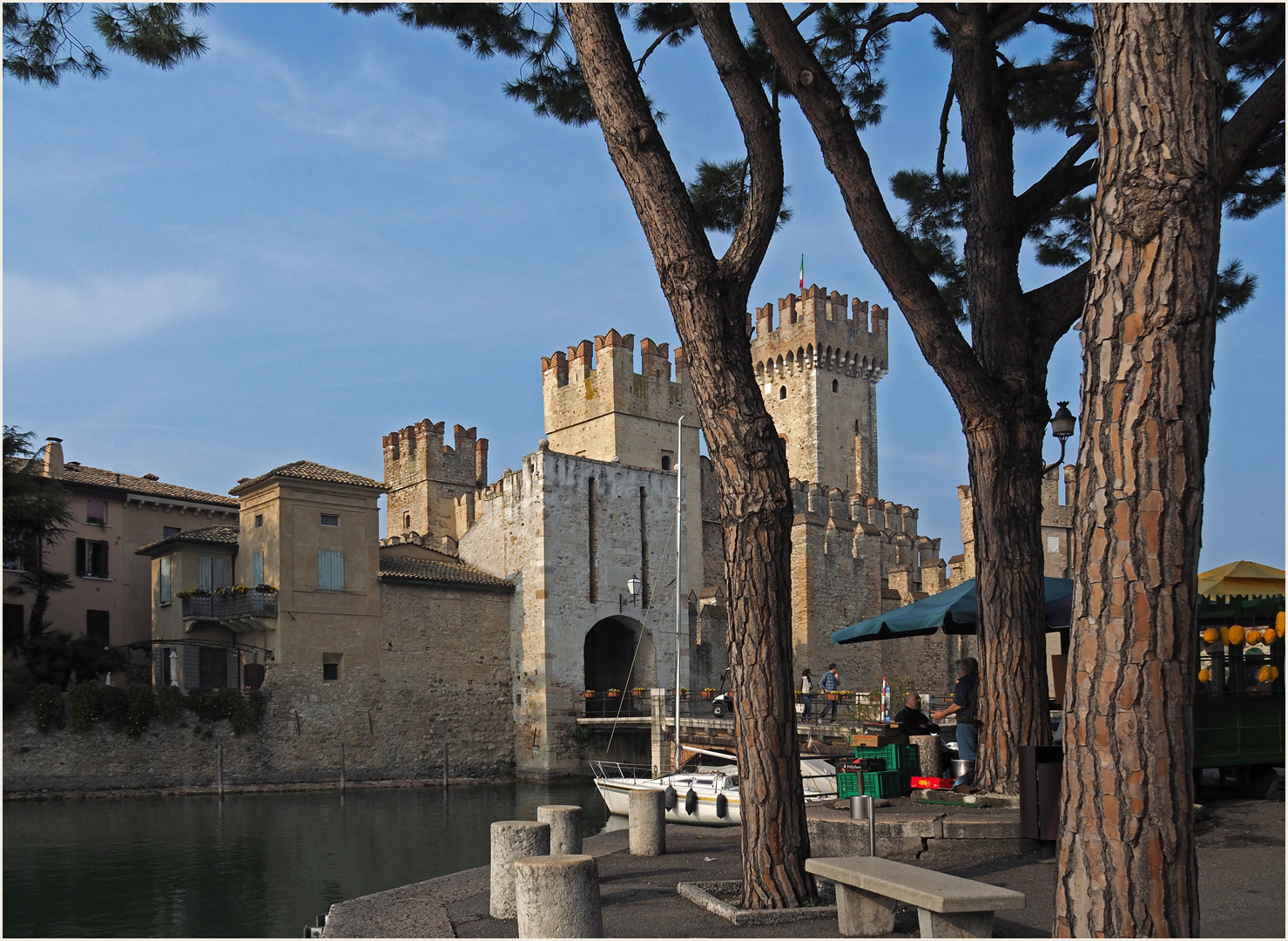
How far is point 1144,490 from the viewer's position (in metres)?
3.85

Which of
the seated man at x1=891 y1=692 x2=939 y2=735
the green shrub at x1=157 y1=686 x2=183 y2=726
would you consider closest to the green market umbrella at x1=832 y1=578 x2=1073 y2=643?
the seated man at x1=891 y1=692 x2=939 y2=735

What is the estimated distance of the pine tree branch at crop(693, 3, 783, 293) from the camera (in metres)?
6.79

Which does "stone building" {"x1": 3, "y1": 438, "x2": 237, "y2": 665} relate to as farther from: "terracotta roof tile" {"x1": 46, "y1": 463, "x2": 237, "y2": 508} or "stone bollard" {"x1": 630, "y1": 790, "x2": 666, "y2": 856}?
"stone bollard" {"x1": 630, "y1": 790, "x2": 666, "y2": 856}

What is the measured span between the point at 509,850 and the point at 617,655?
2389cm

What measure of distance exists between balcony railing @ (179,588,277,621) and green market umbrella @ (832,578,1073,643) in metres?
15.9

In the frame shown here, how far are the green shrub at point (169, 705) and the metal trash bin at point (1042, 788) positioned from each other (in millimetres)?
18898

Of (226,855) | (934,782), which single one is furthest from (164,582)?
(934,782)

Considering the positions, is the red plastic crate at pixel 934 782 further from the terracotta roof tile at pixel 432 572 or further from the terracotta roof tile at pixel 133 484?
the terracotta roof tile at pixel 133 484

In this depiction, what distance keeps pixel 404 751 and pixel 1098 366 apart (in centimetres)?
2348

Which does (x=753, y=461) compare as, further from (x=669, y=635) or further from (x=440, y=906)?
(x=669, y=635)

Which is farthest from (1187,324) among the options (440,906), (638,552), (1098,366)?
(638,552)

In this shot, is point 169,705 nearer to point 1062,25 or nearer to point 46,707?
point 46,707

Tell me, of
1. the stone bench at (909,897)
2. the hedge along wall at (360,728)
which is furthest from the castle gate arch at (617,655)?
the stone bench at (909,897)

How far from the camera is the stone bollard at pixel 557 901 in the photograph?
5.69m
